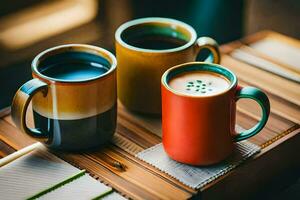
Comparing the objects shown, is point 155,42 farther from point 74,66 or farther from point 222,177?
point 222,177

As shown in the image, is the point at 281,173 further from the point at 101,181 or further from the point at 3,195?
the point at 3,195

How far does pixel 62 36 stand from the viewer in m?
1.41

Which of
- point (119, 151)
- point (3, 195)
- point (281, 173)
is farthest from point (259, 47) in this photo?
point (3, 195)

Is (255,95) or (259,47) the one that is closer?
(255,95)

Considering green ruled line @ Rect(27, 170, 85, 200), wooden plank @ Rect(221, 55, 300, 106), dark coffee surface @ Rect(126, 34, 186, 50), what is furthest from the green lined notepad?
wooden plank @ Rect(221, 55, 300, 106)

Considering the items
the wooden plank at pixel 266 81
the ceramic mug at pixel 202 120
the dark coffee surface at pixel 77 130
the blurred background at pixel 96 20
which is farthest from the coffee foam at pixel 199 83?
the blurred background at pixel 96 20

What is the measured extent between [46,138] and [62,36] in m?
0.63

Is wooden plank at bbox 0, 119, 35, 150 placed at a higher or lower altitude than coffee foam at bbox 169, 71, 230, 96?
lower

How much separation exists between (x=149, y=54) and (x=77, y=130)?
0.16 metres

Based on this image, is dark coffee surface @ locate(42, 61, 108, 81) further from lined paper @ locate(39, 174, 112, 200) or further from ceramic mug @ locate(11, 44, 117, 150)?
lined paper @ locate(39, 174, 112, 200)

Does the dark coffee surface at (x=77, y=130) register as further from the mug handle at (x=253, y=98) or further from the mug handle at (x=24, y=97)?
the mug handle at (x=253, y=98)

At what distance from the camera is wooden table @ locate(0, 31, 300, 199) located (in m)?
0.78

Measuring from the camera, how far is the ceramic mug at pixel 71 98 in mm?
780

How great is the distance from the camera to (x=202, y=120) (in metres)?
0.77
